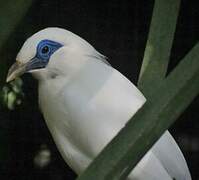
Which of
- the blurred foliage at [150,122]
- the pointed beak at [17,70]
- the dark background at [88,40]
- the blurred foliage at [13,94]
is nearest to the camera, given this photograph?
the blurred foliage at [150,122]

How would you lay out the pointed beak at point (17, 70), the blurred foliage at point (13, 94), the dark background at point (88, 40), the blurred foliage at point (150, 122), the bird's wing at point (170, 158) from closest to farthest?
the blurred foliage at point (150, 122)
the pointed beak at point (17, 70)
the bird's wing at point (170, 158)
the blurred foliage at point (13, 94)
the dark background at point (88, 40)

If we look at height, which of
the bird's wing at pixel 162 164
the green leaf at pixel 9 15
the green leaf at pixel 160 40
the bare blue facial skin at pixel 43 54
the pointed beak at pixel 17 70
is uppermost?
the green leaf at pixel 9 15

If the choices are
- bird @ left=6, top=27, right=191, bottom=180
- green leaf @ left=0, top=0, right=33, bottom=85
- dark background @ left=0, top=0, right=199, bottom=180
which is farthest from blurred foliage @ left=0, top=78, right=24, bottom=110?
green leaf @ left=0, top=0, right=33, bottom=85

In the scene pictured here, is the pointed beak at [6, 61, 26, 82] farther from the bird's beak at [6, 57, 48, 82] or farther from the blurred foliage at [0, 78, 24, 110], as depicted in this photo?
the blurred foliage at [0, 78, 24, 110]

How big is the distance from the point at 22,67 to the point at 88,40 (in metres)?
1.00

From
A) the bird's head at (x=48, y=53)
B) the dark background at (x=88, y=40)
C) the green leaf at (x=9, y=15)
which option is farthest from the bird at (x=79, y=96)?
the dark background at (x=88, y=40)

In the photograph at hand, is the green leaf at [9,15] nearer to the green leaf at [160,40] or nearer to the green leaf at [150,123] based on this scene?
the green leaf at [150,123]

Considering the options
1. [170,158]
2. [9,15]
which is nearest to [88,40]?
[170,158]

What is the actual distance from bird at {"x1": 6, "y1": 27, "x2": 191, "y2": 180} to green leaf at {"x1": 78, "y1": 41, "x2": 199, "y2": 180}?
0.48 meters

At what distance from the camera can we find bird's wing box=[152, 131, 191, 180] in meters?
1.19

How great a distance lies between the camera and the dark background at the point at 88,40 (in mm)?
2035

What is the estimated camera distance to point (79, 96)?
1110 millimetres

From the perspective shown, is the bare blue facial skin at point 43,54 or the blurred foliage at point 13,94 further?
the blurred foliage at point 13,94

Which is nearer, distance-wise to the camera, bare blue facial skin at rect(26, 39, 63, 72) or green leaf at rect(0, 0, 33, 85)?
green leaf at rect(0, 0, 33, 85)
